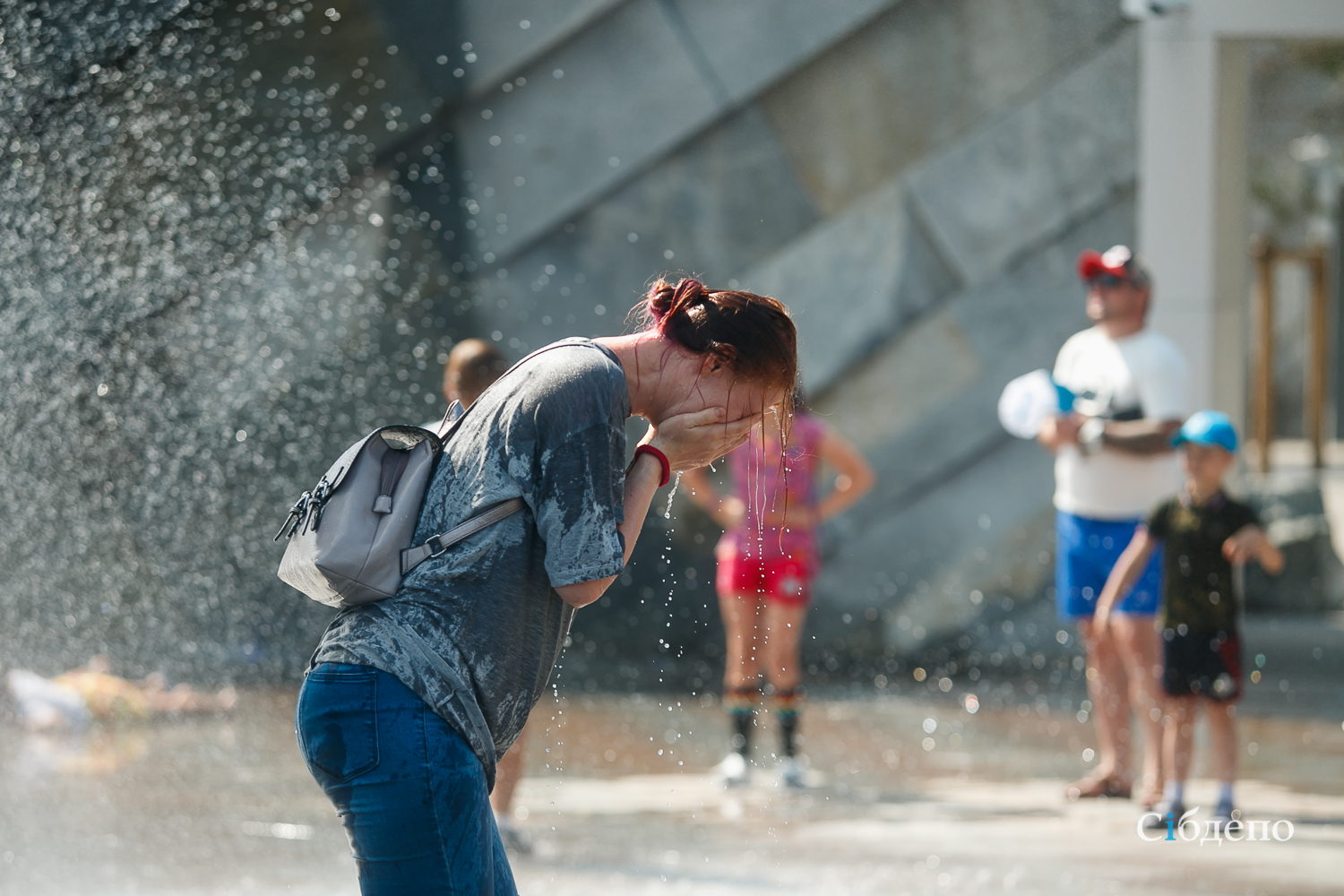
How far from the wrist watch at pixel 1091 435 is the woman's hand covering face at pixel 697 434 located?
138 inches

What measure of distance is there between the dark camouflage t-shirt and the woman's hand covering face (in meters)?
3.28

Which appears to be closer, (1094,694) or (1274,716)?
(1094,694)

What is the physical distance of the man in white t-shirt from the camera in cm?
547

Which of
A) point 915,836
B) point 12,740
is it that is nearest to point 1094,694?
point 915,836

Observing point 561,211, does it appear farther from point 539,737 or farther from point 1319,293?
point 1319,293

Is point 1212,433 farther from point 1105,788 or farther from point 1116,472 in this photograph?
point 1105,788

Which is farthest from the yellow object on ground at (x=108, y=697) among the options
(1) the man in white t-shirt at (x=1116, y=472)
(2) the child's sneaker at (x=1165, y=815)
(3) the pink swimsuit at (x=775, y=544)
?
(2) the child's sneaker at (x=1165, y=815)

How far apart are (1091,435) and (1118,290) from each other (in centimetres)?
54

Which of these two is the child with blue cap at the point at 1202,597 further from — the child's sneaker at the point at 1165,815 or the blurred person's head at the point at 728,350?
the blurred person's head at the point at 728,350

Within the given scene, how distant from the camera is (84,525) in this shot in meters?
7.73

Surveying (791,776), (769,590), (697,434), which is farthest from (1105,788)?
(697,434)

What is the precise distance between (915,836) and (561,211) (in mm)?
Result: 5175

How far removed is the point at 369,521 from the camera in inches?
85.1

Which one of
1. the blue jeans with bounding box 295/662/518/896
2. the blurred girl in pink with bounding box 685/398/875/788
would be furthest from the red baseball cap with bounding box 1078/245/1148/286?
the blue jeans with bounding box 295/662/518/896
